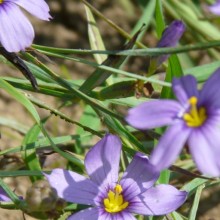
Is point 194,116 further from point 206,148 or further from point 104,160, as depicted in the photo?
point 104,160

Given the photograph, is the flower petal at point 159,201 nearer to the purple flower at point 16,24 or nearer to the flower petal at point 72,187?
the flower petal at point 72,187

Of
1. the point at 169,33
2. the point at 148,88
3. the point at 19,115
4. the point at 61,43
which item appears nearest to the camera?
the point at 169,33

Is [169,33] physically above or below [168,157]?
above

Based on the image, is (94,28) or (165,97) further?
(94,28)

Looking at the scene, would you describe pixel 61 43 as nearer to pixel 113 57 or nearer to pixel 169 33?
pixel 113 57

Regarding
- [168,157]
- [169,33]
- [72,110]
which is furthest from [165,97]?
[72,110]

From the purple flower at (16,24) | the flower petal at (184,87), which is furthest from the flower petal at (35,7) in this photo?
the flower petal at (184,87)
